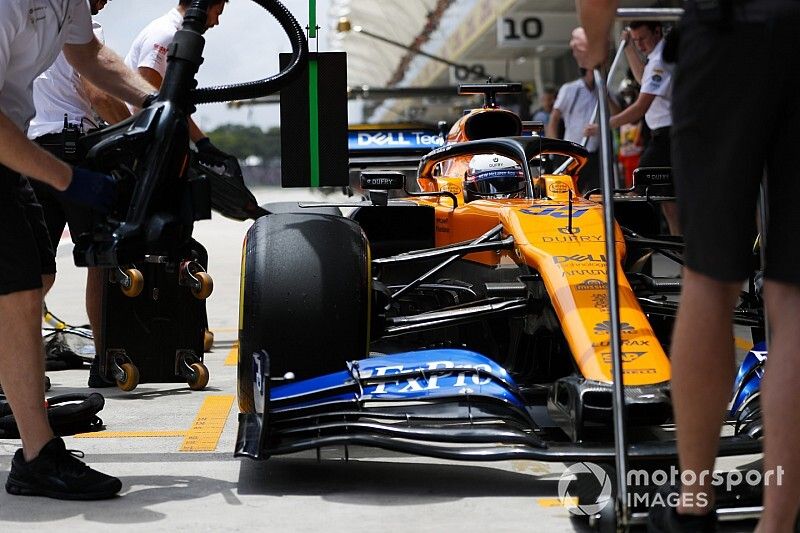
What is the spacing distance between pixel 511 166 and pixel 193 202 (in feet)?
8.04

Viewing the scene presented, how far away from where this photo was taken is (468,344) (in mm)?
4965

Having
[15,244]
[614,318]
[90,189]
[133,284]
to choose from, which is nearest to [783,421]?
[614,318]

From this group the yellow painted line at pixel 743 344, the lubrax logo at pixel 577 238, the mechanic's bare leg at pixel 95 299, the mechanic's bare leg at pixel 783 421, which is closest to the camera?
the mechanic's bare leg at pixel 783 421

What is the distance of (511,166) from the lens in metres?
5.71

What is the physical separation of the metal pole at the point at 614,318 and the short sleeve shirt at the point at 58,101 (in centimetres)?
330

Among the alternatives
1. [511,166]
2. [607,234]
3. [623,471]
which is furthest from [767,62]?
[511,166]

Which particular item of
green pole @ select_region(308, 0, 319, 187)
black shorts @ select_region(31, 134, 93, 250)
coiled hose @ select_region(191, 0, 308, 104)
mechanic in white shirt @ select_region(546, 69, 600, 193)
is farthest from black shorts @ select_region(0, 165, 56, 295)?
mechanic in white shirt @ select_region(546, 69, 600, 193)

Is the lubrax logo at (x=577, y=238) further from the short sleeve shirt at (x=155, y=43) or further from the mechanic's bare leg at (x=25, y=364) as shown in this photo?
the short sleeve shirt at (x=155, y=43)

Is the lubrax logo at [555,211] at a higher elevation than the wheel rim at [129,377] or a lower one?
higher

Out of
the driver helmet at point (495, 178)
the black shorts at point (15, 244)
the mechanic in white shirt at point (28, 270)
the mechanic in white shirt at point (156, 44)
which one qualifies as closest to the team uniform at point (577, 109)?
the driver helmet at point (495, 178)

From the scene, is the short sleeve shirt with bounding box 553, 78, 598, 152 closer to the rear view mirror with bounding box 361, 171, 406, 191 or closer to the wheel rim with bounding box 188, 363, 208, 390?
the rear view mirror with bounding box 361, 171, 406, 191

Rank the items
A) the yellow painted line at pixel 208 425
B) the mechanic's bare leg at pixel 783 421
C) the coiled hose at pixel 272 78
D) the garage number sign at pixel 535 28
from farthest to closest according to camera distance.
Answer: the garage number sign at pixel 535 28 < the yellow painted line at pixel 208 425 < the coiled hose at pixel 272 78 < the mechanic's bare leg at pixel 783 421

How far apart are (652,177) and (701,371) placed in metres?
2.51

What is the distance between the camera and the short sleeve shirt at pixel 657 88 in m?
8.00
